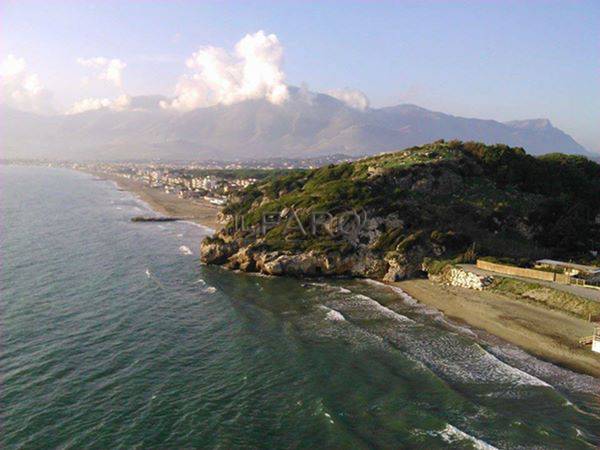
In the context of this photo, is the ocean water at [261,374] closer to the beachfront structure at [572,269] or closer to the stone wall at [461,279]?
the stone wall at [461,279]

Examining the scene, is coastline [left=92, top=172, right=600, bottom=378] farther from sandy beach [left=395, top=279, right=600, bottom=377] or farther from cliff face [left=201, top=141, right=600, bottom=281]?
cliff face [left=201, top=141, right=600, bottom=281]

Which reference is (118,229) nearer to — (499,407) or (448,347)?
(448,347)

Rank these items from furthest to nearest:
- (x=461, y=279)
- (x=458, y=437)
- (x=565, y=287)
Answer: (x=461, y=279) → (x=565, y=287) → (x=458, y=437)

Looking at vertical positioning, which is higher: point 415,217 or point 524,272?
point 415,217

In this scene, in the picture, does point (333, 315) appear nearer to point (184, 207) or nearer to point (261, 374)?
point (261, 374)

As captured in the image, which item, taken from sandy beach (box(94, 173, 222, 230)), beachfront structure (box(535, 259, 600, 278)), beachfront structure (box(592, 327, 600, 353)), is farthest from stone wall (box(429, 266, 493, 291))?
sandy beach (box(94, 173, 222, 230))

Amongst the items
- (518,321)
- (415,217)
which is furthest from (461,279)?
(415,217)
